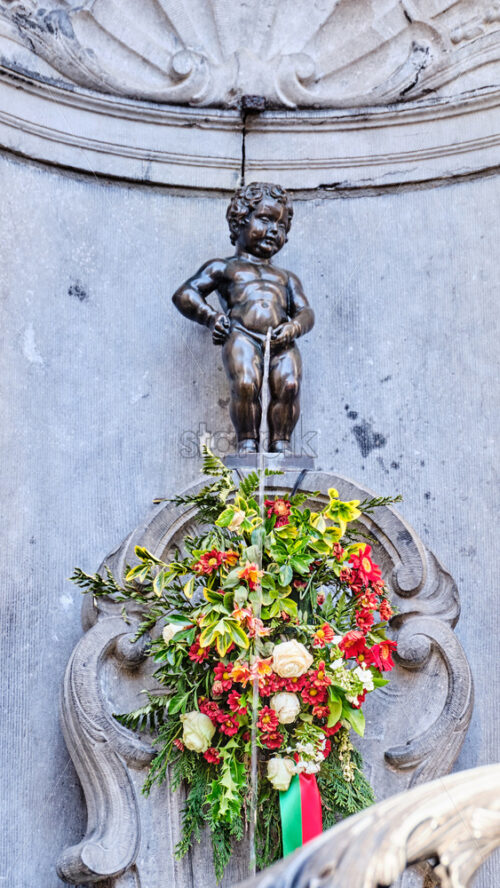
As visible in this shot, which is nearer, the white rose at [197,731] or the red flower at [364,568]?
the white rose at [197,731]

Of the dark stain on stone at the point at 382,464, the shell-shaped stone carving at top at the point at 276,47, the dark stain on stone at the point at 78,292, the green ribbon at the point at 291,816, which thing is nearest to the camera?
the green ribbon at the point at 291,816

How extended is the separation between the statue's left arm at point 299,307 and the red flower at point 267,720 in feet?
3.58

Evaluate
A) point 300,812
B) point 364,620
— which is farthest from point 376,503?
point 300,812

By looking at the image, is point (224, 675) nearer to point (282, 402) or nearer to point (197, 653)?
point (197, 653)

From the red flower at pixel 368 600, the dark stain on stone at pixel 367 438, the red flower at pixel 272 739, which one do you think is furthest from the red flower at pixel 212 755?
the dark stain on stone at pixel 367 438

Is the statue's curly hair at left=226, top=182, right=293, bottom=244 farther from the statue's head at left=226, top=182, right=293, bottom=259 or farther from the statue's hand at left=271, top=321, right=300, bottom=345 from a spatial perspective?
the statue's hand at left=271, top=321, right=300, bottom=345

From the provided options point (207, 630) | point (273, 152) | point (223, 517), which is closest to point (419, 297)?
point (273, 152)

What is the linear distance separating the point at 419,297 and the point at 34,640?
1.53 m

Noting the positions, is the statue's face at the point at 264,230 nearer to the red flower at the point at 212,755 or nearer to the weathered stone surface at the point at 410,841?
the red flower at the point at 212,755

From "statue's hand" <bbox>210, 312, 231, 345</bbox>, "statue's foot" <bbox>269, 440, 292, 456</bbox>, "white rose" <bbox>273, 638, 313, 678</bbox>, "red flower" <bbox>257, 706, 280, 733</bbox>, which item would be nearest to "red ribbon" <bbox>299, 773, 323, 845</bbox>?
"red flower" <bbox>257, 706, 280, 733</bbox>

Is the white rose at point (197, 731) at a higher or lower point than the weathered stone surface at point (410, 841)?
higher

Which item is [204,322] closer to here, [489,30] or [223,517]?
[223,517]

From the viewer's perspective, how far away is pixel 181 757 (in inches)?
95.4

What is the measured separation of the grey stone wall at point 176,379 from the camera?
9.54 feet
